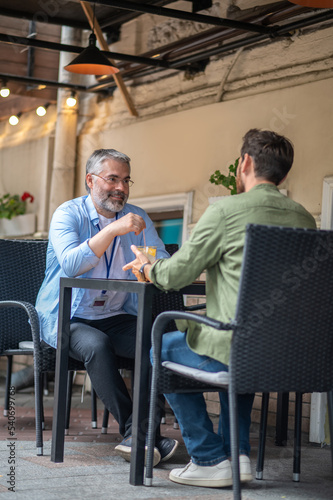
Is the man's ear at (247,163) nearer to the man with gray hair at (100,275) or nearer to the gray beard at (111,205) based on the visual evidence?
the man with gray hair at (100,275)

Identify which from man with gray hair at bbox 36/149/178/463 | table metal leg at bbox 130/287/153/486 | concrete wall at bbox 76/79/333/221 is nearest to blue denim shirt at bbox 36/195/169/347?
man with gray hair at bbox 36/149/178/463

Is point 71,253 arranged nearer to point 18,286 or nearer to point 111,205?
point 111,205

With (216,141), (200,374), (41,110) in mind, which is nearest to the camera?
(200,374)

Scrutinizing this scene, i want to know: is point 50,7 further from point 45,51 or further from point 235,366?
point 235,366

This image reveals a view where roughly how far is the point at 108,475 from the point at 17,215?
573 centimetres

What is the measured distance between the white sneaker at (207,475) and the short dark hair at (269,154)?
109 cm

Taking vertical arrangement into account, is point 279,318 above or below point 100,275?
below

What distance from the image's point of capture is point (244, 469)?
2963mm

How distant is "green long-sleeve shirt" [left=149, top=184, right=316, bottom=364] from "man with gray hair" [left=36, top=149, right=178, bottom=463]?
0.62m

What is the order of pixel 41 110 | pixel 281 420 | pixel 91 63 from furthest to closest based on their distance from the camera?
pixel 41 110, pixel 91 63, pixel 281 420

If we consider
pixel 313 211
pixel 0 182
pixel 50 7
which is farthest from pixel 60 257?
pixel 0 182

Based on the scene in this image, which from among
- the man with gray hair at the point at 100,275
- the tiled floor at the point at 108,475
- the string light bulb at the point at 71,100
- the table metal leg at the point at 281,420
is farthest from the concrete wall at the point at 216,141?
the tiled floor at the point at 108,475

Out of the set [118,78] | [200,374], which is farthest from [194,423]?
[118,78]

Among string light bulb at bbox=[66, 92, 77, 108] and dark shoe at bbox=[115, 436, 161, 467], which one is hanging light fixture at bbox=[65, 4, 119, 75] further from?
dark shoe at bbox=[115, 436, 161, 467]
